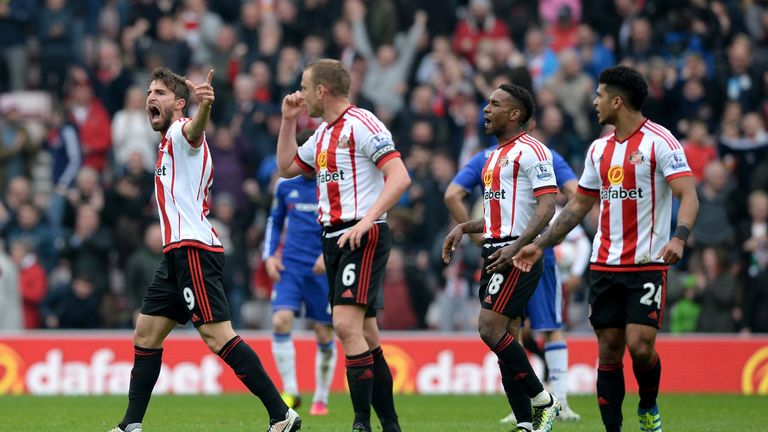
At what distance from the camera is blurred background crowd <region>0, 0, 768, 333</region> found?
1850 centimetres

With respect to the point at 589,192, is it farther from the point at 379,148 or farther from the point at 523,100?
the point at 379,148

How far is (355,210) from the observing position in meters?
9.32

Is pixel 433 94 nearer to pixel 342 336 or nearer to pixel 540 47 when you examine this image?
pixel 540 47

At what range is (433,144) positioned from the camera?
2031cm

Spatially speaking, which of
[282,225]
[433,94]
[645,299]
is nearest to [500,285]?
[645,299]

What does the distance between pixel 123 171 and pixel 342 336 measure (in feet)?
37.3

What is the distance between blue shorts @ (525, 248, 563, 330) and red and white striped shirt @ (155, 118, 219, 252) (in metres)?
3.98

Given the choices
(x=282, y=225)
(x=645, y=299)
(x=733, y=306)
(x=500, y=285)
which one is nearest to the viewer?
(x=645, y=299)

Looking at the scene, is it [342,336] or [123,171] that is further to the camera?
[123,171]

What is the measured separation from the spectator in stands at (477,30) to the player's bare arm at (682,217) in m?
13.4

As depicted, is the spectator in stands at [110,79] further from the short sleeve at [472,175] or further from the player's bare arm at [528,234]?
the player's bare arm at [528,234]

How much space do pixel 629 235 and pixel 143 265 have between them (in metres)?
10.5

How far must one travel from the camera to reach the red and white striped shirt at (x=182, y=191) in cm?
926

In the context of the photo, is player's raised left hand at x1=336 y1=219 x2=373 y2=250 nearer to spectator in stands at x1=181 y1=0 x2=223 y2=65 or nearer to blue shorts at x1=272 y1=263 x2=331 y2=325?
blue shorts at x1=272 y1=263 x2=331 y2=325
